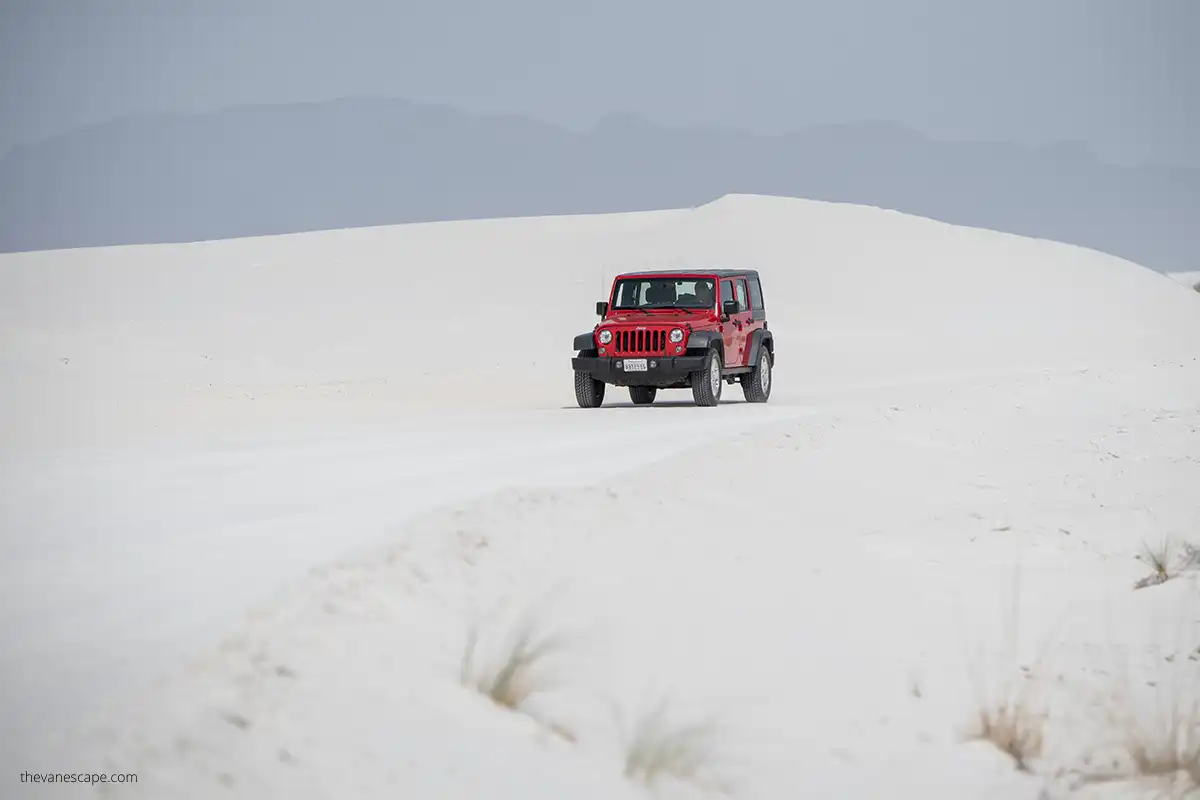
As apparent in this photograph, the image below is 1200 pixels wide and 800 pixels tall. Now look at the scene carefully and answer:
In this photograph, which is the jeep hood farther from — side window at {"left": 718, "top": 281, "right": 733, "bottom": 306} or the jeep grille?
side window at {"left": 718, "top": 281, "right": 733, "bottom": 306}

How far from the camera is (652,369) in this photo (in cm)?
2038

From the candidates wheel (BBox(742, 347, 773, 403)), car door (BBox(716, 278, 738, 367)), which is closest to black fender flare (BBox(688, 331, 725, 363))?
car door (BBox(716, 278, 738, 367))

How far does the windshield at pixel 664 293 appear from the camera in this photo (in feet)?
69.5

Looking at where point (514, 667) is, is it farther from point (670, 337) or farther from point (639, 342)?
point (639, 342)

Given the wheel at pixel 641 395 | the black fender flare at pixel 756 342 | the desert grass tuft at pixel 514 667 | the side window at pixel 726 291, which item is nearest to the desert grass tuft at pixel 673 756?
the desert grass tuft at pixel 514 667

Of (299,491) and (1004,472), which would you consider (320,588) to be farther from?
(1004,472)

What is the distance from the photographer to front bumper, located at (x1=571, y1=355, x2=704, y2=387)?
2034 cm

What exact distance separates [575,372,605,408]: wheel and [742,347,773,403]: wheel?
92.0 inches

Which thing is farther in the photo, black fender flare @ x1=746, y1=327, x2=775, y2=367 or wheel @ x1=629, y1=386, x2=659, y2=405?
wheel @ x1=629, y1=386, x2=659, y2=405

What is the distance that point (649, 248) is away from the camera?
60.9 meters

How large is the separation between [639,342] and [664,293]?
3.70ft

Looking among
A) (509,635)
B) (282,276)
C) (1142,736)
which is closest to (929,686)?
(1142,736)

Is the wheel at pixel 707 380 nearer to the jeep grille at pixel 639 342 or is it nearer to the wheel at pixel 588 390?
the jeep grille at pixel 639 342

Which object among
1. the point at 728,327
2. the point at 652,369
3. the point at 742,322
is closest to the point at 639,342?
the point at 652,369
